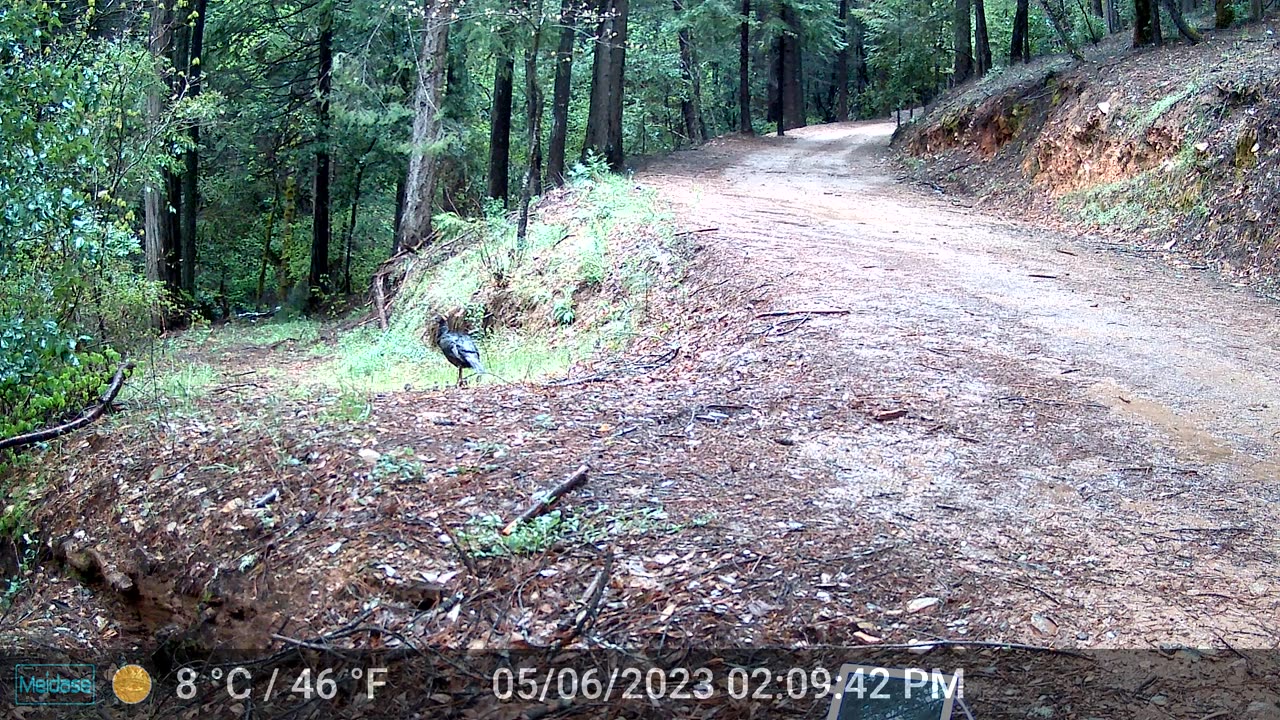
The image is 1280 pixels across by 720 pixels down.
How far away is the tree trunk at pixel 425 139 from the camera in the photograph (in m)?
16.5

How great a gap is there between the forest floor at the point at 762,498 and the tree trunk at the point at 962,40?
15914 millimetres

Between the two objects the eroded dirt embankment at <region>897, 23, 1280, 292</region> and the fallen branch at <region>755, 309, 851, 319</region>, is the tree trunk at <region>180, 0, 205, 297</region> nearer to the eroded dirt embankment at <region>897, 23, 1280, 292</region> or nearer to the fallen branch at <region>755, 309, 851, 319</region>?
the fallen branch at <region>755, 309, 851, 319</region>

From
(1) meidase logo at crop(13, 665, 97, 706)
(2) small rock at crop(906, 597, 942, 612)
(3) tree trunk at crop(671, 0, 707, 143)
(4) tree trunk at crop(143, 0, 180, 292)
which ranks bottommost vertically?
(1) meidase logo at crop(13, 665, 97, 706)

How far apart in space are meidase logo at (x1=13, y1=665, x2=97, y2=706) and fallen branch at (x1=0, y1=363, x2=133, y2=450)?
2.14 meters

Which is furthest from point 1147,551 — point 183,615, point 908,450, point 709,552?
point 183,615

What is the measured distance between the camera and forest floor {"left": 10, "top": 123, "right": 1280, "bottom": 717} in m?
4.18

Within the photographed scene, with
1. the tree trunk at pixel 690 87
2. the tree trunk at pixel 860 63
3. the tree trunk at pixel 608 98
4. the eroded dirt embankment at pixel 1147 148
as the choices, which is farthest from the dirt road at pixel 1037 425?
the tree trunk at pixel 860 63

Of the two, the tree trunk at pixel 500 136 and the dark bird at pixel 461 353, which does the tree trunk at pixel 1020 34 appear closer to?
the tree trunk at pixel 500 136

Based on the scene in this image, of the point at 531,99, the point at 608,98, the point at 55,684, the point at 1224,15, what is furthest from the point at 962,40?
the point at 55,684

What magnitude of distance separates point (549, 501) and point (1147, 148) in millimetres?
12179

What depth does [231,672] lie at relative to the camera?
4688 millimetres

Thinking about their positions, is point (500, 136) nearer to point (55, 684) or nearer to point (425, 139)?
point (425, 139)

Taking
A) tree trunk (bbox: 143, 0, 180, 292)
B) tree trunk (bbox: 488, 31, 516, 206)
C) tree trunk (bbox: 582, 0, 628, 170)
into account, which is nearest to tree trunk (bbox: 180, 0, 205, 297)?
tree trunk (bbox: 143, 0, 180, 292)

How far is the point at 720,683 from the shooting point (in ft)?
12.5
